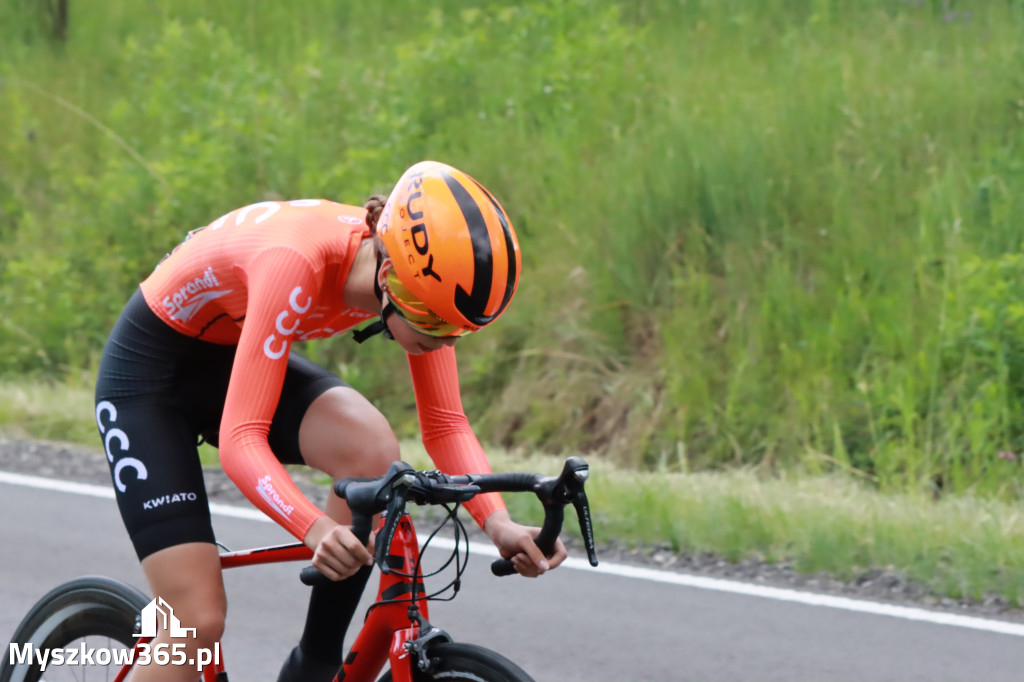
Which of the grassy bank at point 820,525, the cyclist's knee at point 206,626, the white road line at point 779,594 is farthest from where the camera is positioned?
the grassy bank at point 820,525

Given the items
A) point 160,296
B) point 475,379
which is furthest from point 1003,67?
point 160,296

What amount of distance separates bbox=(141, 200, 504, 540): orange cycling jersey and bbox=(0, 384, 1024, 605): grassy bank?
11.1 ft

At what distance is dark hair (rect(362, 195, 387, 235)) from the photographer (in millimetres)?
3035

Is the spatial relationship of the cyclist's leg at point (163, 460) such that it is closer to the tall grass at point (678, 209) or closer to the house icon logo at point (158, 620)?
the house icon logo at point (158, 620)

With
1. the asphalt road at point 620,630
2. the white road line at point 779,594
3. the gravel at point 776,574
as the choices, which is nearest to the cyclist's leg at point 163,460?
the asphalt road at point 620,630

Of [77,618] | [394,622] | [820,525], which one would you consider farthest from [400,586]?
[820,525]

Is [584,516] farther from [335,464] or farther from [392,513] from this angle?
[335,464]

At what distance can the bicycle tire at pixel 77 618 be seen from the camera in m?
3.33

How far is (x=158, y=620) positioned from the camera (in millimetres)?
3070

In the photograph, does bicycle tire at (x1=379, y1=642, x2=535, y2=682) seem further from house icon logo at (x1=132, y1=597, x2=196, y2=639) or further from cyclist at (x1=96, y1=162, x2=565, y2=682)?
house icon logo at (x1=132, y1=597, x2=196, y2=639)

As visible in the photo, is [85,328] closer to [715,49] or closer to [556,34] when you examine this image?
[556,34]

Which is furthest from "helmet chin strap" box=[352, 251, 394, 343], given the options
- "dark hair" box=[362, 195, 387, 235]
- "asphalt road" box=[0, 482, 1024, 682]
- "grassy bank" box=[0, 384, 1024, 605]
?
"grassy bank" box=[0, 384, 1024, 605]

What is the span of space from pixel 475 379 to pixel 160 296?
7.01 metres

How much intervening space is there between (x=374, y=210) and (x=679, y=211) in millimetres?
7533
